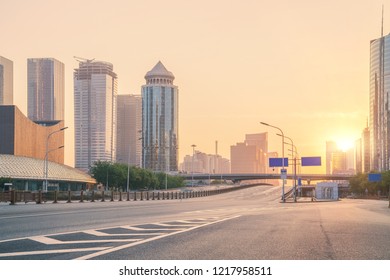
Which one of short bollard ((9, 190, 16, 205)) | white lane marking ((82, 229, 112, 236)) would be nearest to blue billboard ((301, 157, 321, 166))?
short bollard ((9, 190, 16, 205))

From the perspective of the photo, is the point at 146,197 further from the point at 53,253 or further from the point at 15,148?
the point at 15,148

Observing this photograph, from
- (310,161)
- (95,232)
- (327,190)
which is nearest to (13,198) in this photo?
(95,232)

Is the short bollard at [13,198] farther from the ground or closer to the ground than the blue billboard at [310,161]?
closer to the ground

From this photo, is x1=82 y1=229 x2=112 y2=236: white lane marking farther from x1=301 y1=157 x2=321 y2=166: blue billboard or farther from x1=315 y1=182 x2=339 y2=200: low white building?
x1=315 y1=182 x2=339 y2=200: low white building

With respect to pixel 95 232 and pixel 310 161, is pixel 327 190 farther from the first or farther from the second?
pixel 95 232

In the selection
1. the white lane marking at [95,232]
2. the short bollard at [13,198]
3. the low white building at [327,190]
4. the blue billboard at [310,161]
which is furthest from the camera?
the low white building at [327,190]

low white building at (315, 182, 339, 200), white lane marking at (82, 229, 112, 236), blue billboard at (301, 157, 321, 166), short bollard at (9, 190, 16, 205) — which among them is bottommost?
low white building at (315, 182, 339, 200)

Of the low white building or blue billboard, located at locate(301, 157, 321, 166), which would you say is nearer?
blue billboard, located at locate(301, 157, 321, 166)

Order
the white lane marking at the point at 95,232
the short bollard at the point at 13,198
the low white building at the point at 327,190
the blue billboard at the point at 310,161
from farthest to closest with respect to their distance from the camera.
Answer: the low white building at the point at 327,190 < the blue billboard at the point at 310,161 < the short bollard at the point at 13,198 < the white lane marking at the point at 95,232

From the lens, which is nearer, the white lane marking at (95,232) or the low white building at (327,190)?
the white lane marking at (95,232)

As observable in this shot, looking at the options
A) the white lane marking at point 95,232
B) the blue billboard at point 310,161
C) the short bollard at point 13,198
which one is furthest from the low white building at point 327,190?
the white lane marking at point 95,232

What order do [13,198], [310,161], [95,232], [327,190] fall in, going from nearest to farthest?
[95,232] → [13,198] → [310,161] → [327,190]

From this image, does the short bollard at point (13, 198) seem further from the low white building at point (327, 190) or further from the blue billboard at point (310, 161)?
the low white building at point (327, 190)
